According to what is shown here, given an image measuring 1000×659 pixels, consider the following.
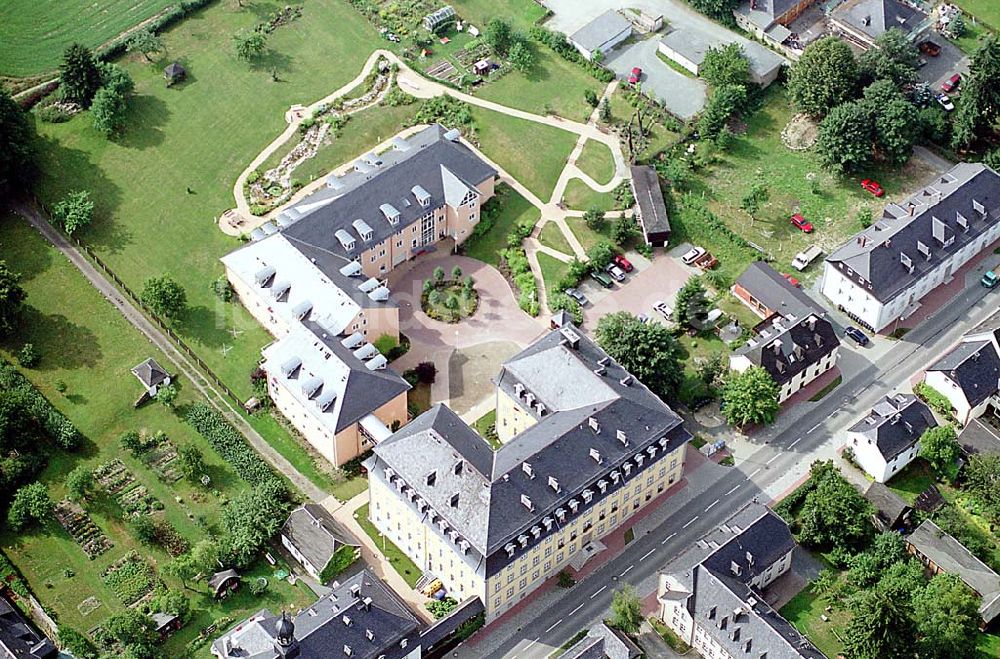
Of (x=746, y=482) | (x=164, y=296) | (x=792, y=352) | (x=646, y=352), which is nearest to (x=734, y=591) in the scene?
(x=746, y=482)

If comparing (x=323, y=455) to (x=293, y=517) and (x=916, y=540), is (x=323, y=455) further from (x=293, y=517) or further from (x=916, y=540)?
(x=916, y=540)

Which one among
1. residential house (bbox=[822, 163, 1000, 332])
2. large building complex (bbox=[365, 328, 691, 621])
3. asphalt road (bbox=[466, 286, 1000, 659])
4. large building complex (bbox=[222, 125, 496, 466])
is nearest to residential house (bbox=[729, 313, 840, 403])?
asphalt road (bbox=[466, 286, 1000, 659])

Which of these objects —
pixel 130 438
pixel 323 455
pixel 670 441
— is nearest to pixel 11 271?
pixel 130 438

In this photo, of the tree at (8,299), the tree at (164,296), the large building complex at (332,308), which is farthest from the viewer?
the tree at (164,296)

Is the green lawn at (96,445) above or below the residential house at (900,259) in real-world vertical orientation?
above

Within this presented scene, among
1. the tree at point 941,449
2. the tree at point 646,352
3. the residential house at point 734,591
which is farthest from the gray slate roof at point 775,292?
the residential house at point 734,591

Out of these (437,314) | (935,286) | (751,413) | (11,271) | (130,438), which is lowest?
→ (935,286)

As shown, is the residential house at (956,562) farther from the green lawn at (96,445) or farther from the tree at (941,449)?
the green lawn at (96,445)
